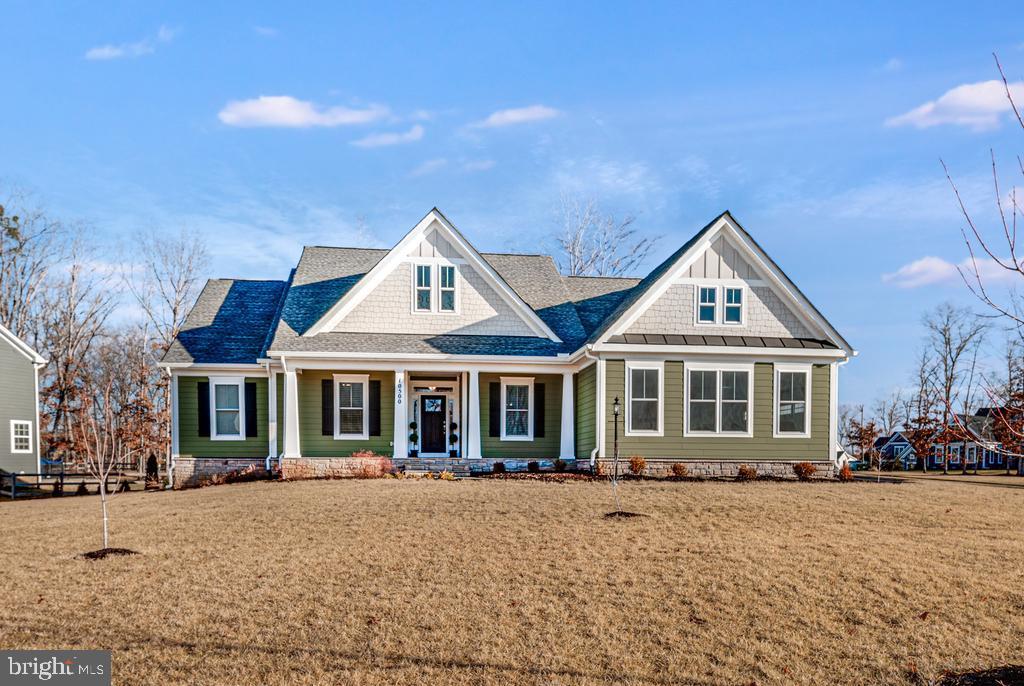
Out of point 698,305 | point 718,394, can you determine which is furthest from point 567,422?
point 698,305

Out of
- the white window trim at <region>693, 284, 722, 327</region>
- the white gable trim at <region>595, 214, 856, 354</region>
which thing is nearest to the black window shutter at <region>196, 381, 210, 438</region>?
the white gable trim at <region>595, 214, 856, 354</region>

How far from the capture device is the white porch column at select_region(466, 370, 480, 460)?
70.0ft

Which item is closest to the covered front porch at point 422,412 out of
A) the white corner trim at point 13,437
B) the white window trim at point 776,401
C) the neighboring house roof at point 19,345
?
the white window trim at point 776,401

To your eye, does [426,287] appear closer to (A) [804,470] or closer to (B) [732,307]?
(B) [732,307]

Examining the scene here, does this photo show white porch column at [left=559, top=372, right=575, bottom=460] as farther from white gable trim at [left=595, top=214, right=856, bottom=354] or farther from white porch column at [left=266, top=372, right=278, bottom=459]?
white porch column at [left=266, top=372, right=278, bottom=459]

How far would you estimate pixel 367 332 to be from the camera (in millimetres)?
21766

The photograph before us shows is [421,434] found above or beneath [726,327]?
beneath

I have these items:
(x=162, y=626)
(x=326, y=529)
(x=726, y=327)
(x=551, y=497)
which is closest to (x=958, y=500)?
(x=726, y=327)

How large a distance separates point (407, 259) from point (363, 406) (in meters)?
4.18

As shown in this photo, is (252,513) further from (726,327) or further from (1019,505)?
(1019,505)

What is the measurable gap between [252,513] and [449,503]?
3.39m

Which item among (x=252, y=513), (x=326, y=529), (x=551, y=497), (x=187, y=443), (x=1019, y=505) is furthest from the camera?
(x=187, y=443)

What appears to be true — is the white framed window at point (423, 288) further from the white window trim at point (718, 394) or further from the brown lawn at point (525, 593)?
the brown lawn at point (525, 593)

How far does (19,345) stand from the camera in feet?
100.0
